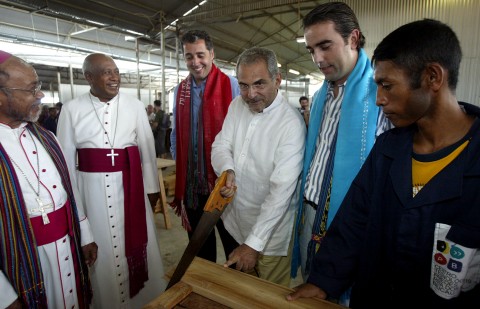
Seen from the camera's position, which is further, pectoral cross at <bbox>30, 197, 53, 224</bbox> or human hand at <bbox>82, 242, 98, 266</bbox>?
human hand at <bbox>82, 242, 98, 266</bbox>

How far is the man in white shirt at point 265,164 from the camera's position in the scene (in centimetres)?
152

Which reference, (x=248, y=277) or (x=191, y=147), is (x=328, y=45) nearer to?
(x=248, y=277)

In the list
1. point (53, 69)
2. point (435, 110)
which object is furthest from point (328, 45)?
point (53, 69)

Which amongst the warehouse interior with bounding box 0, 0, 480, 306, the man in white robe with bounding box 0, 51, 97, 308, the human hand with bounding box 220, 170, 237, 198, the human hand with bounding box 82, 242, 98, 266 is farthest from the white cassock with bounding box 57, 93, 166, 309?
the warehouse interior with bounding box 0, 0, 480, 306

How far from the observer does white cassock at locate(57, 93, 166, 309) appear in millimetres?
2141

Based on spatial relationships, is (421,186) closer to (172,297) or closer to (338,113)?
(338,113)

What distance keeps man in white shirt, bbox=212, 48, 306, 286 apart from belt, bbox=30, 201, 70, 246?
35.4 inches

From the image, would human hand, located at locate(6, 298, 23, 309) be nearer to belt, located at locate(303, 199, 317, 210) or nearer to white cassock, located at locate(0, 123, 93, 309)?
white cassock, located at locate(0, 123, 93, 309)

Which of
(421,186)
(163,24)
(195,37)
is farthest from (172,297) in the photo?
(163,24)

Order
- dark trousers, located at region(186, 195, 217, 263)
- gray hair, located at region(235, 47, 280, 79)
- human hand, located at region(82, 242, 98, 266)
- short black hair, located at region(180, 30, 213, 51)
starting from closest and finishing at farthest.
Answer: gray hair, located at region(235, 47, 280, 79) < human hand, located at region(82, 242, 98, 266) < short black hair, located at region(180, 30, 213, 51) < dark trousers, located at region(186, 195, 217, 263)

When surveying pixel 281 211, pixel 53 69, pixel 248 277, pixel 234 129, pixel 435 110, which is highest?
pixel 53 69

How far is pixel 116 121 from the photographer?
221cm

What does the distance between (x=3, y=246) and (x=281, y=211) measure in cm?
134

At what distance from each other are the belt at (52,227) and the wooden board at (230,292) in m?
0.85
